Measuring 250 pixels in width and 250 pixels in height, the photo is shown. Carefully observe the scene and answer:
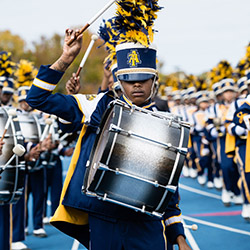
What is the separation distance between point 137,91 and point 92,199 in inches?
29.3

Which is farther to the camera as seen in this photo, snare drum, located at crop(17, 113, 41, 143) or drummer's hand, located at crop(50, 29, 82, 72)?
snare drum, located at crop(17, 113, 41, 143)

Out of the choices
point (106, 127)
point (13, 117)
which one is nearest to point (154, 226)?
point (106, 127)

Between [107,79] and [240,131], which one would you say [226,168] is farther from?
[107,79]

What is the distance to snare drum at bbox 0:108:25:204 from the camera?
4.90 m

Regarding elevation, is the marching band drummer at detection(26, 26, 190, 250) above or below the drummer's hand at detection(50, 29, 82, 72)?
below

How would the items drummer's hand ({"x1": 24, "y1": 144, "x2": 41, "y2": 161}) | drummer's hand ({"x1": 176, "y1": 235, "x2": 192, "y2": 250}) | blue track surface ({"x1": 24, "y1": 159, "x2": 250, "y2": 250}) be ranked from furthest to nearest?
1. blue track surface ({"x1": 24, "y1": 159, "x2": 250, "y2": 250})
2. drummer's hand ({"x1": 24, "y1": 144, "x2": 41, "y2": 161})
3. drummer's hand ({"x1": 176, "y1": 235, "x2": 192, "y2": 250})

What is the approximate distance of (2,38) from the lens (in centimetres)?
5800

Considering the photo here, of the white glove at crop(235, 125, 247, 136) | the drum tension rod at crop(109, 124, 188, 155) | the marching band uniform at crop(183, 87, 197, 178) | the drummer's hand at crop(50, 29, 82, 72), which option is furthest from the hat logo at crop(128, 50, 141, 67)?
the marching band uniform at crop(183, 87, 197, 178)

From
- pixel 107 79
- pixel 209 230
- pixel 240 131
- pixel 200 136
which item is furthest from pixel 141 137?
pixel 200 136

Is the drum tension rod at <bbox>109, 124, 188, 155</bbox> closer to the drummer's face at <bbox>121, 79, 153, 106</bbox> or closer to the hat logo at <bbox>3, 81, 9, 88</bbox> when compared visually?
the drummer's face at <bbox>121, 79, 153, 106</bbox>

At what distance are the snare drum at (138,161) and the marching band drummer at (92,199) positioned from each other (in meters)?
0.24

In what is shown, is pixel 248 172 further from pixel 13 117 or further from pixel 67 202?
pixel 67 202

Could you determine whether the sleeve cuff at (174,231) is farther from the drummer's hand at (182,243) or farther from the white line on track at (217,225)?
the white line on track at (217,225)

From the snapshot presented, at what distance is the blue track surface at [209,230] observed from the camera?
7066mm
